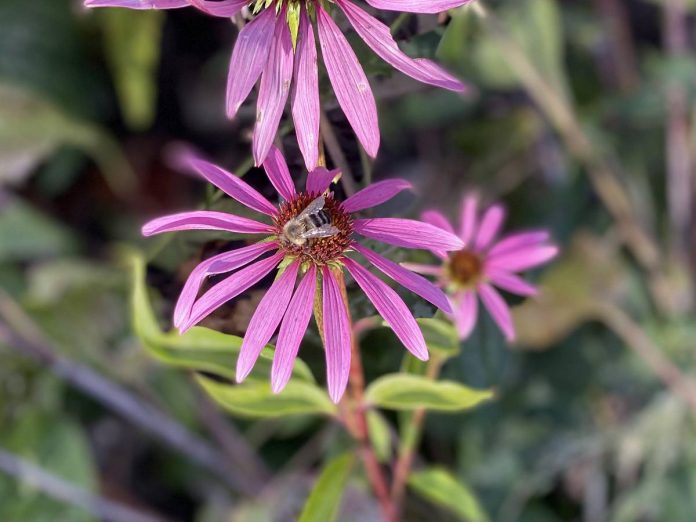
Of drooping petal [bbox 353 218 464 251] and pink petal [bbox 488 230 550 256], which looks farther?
pink petal [bbox 488 230 550 256]

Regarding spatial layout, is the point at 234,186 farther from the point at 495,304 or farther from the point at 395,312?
the point at 495,304

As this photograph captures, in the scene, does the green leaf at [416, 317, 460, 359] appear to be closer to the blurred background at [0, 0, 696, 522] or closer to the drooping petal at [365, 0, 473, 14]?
the drooping petal at [365, 0, 473, 14]

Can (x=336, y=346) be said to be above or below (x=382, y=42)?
below

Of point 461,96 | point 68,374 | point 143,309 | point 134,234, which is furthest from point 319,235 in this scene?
point 134,234

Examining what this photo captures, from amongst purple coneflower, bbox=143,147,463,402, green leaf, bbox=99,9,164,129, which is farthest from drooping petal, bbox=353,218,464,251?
green leaf, bbox=99,9,164,129

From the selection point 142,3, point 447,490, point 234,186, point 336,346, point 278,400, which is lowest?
point 447,490

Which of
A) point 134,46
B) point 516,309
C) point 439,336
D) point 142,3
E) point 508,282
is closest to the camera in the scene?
point 142,3

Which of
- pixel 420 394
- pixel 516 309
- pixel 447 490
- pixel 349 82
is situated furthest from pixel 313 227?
pixel 516 309
